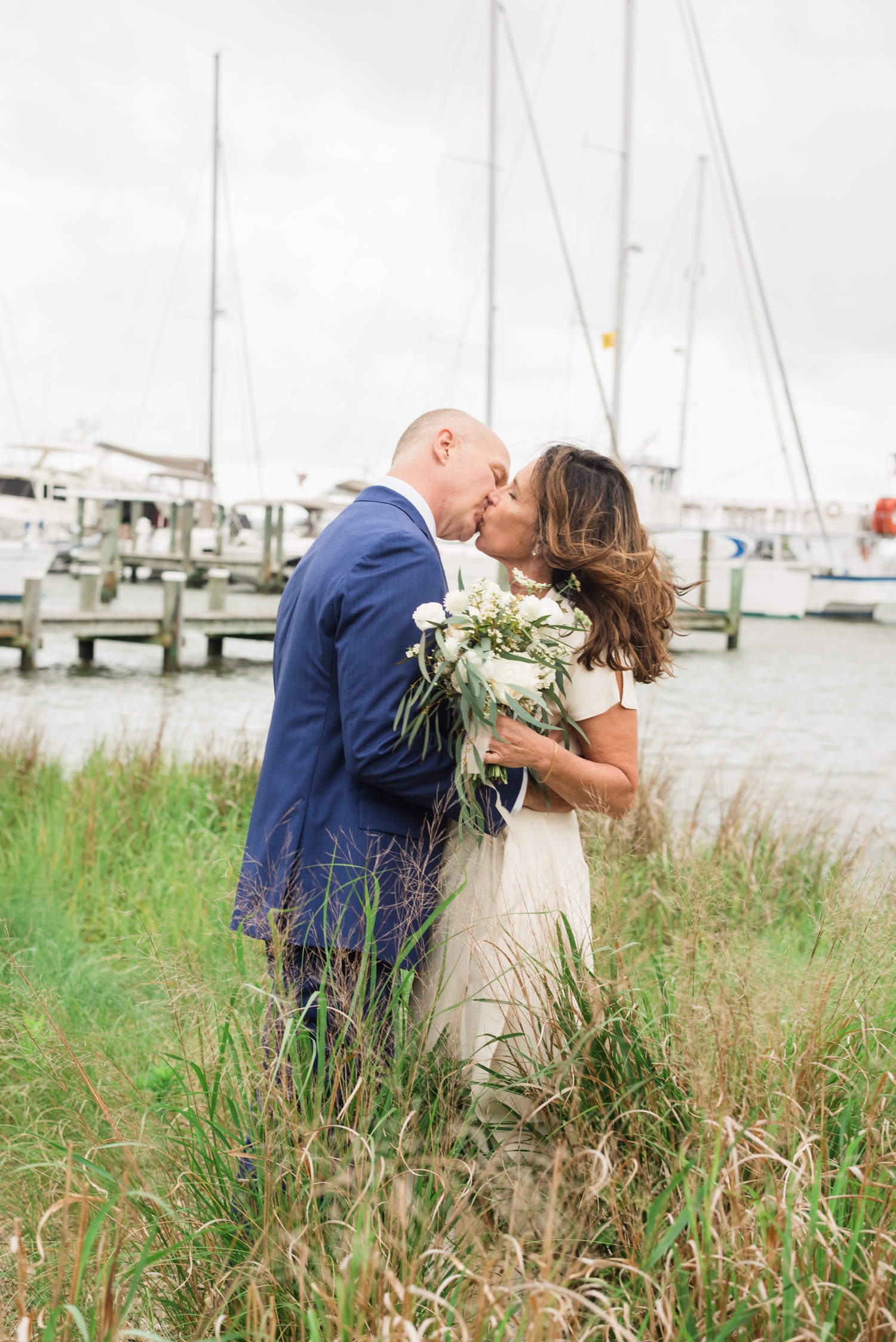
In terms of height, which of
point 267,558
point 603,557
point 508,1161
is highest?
point 603,557

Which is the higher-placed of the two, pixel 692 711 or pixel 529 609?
pixel 529 609

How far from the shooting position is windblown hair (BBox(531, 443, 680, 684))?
2492 millimetres

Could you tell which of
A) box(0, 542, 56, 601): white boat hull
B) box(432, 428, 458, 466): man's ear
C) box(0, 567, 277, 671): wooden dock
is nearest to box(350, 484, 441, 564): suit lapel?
box(432, 428, 458, 466): man's ear

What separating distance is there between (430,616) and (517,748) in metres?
0.34

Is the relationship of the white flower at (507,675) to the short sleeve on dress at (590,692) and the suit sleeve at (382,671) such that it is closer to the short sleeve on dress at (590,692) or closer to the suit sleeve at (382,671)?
the suit sleeve at (382,671)

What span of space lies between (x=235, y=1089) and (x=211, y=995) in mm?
191

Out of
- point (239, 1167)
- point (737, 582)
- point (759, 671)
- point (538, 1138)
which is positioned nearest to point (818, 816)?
point (538, 1138)

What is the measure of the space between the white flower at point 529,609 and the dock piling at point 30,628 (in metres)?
14.7

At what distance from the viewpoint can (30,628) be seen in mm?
16188

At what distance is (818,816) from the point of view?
6.11 m

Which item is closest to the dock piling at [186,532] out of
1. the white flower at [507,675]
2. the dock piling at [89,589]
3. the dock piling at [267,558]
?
the dock piling at [267,558]

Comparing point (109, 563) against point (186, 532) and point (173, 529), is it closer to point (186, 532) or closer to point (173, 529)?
point (186, 532)

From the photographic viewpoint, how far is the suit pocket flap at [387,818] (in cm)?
230

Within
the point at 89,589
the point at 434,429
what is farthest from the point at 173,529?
the point at 434,429
